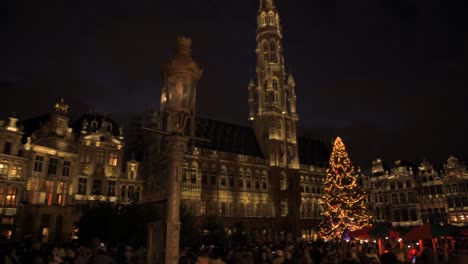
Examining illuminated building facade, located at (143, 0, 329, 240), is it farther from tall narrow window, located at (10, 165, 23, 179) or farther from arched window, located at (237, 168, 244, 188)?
tall narrow window, located at (10, 165, 23, 179)

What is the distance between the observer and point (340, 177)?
27391 millimetres

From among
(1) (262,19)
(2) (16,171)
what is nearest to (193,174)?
(2) (16,171)

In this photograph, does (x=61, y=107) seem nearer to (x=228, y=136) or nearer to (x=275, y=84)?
(x=228, y=136)

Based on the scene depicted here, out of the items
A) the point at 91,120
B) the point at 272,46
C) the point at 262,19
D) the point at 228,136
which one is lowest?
the point at 91,120

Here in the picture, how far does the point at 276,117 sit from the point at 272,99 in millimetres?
3196

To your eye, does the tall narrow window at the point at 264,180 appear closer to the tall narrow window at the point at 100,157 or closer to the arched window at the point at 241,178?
the arched window at the point at 241,178

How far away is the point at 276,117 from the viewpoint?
177 ft

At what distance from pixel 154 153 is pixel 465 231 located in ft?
110

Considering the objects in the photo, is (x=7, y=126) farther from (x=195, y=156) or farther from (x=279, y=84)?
(x=279, y=84)

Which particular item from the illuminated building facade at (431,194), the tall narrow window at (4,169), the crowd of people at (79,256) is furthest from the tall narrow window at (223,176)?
the illuminated building facade at (431,194)

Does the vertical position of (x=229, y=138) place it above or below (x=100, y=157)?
above

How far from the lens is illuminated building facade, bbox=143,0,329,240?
43312 mm

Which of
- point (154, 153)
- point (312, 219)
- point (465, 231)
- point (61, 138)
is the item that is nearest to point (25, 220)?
point (61, 138)

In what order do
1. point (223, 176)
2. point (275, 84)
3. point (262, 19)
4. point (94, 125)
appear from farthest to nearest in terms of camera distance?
point (262, 19) → point (275, 84) → point (223, 176) → point (94, 125)
